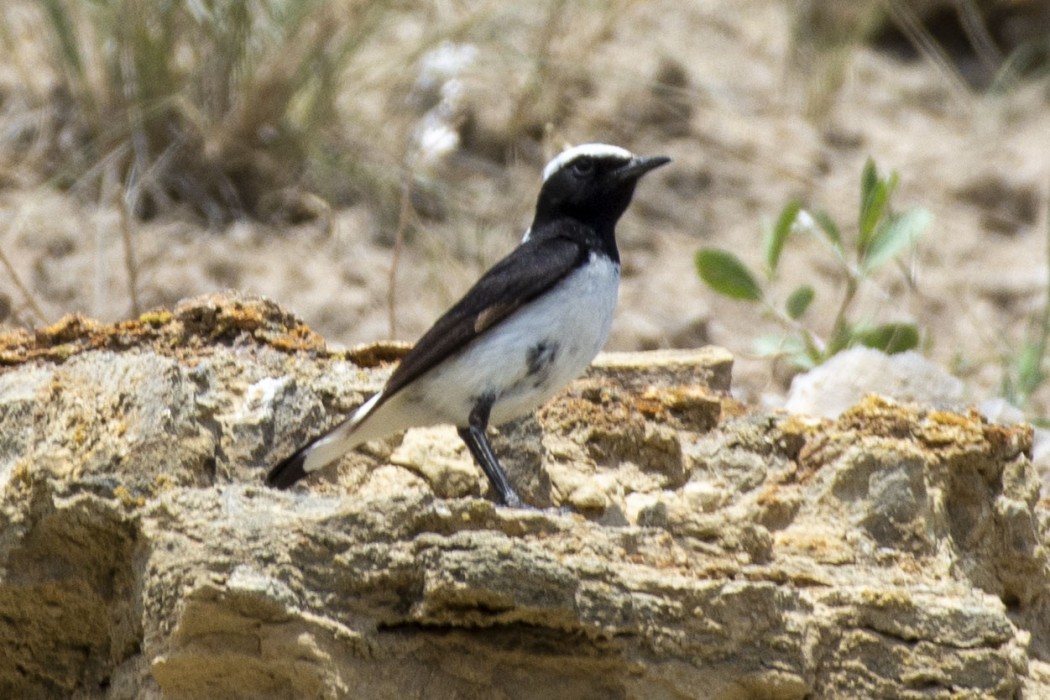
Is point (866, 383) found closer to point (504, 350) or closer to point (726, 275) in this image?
point (726, 275)

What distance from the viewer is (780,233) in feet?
20.9

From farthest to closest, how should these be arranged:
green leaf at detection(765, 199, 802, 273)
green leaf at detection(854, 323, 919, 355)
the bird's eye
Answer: green leaf at detection(765, 199, 802, 273)
green leaf at detection(854, 323, 919, 355)
the bird's eye

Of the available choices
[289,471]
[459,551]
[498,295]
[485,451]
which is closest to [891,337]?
[498,295]

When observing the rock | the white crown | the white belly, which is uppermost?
the white crown

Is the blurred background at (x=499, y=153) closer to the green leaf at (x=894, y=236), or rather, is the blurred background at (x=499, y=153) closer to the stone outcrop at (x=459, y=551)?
the green leaf at (x=894, y=236)

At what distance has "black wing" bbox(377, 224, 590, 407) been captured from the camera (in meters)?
4.86

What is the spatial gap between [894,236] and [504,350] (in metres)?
2.22

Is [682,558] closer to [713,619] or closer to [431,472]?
[713,619]

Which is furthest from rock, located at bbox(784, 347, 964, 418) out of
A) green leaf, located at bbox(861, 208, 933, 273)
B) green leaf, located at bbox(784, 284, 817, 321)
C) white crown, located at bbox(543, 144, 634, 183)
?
white crown, located at bbox(543, 144, 634, 183)

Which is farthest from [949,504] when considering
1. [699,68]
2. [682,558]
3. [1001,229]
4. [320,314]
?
[699,68]

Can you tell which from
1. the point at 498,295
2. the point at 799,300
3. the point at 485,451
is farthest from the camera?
the point at 799,300

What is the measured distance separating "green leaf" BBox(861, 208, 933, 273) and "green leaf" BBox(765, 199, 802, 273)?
0.34 metres

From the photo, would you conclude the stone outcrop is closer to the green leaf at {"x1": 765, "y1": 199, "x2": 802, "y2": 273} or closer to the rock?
the rock

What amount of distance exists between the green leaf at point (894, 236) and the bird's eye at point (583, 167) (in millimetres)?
1389
